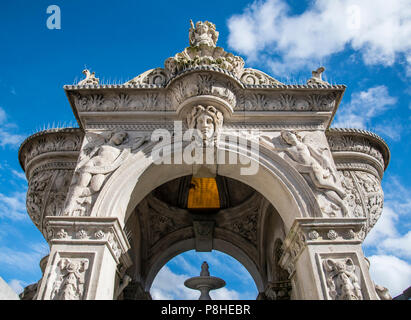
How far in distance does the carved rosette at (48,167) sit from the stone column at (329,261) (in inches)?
179

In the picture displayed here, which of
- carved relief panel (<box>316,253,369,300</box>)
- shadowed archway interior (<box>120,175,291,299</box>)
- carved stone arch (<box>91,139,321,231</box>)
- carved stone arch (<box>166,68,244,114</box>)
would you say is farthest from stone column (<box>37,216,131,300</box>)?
shadowed archway interior (<box>120,175,291,299</box>)

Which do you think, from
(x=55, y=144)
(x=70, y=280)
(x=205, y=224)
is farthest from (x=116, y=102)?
(x=205, y=224)

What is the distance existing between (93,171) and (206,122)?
6.94 ft

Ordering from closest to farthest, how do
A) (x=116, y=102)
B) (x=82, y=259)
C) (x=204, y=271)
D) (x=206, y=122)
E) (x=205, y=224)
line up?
(x=82, y=259), (x=206, y=122), (x=116, y=102), (x=204, y=271), (x=205, y=224)

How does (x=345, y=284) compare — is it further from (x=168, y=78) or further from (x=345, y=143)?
(x=168, y=78)

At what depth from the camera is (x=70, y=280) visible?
4477 millimetres

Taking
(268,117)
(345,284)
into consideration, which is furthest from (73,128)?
(345,284)

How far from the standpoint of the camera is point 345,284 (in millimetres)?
4465

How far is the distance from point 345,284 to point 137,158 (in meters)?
3.74

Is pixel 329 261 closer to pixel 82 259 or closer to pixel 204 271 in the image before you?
pixel 82 259

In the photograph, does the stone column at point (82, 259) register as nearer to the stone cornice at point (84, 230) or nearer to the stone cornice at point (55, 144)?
the stone cornice at point (84, 230)

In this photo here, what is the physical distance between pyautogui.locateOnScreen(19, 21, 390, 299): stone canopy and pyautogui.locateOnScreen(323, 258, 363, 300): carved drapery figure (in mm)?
14

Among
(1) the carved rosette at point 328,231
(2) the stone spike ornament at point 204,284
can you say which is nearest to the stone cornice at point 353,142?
(1) the carved rosette at point 328,231

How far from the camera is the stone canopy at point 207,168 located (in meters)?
4.75
